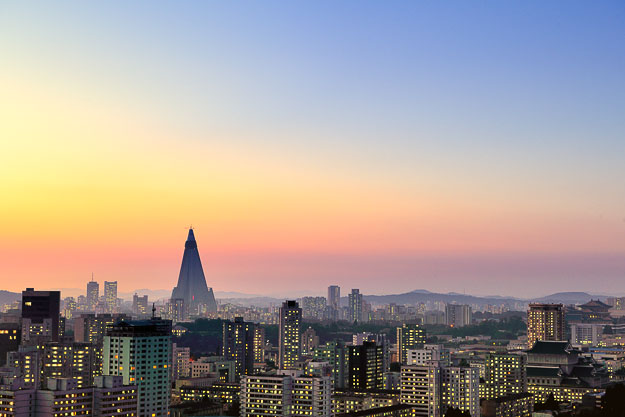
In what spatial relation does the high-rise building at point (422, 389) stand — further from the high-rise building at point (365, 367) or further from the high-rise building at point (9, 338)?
the high-rise building at point (9, 338)

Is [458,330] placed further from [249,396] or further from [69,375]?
[249,396]

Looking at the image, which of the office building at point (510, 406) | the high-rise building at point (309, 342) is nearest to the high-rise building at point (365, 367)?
the office building at point (510, 406)

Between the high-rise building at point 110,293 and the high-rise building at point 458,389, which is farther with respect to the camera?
the high-rise building at point 110,293

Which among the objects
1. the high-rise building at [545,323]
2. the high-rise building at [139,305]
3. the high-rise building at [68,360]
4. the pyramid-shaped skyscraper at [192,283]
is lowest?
the high-rise building at [68,360]

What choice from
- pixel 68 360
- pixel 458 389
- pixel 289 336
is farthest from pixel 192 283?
pixel 458 389

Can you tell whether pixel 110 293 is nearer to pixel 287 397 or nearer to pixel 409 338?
pixel 409 338

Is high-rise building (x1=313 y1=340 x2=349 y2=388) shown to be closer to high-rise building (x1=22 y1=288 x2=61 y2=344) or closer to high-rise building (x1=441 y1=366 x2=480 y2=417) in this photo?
high-rise building (x1=441 y1=366 x2=480 y2=417)

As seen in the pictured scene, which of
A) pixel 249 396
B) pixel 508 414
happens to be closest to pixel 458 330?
pixel 508 414
